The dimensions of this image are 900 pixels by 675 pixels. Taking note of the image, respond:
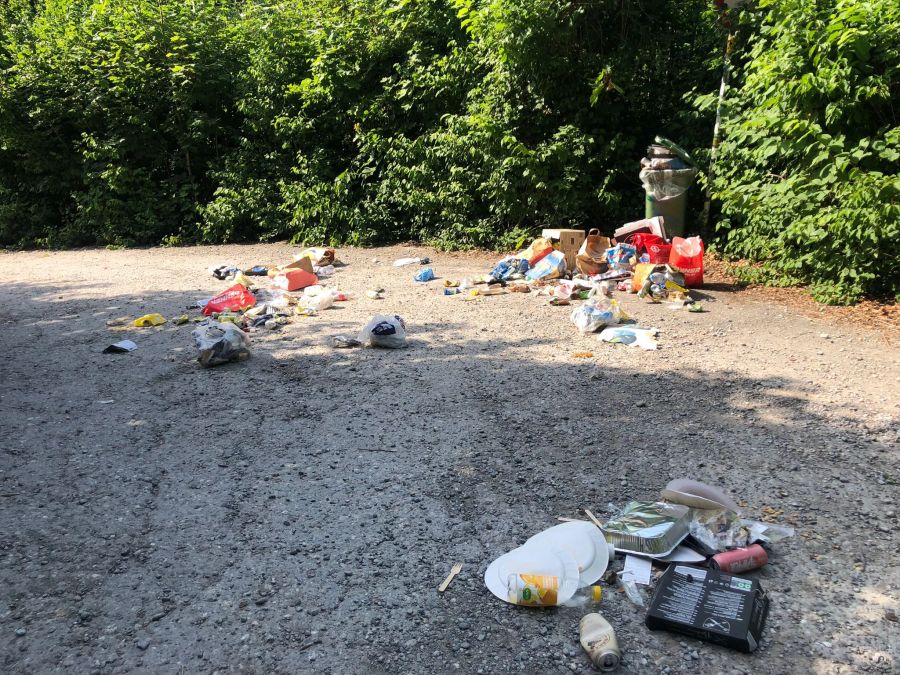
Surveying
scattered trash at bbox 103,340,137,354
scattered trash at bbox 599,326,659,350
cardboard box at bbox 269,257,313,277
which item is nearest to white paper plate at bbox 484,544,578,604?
scattered trash at bbox 599,326,659,350

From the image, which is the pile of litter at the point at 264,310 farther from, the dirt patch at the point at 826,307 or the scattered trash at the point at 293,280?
the dirt patch at the point at 826,307

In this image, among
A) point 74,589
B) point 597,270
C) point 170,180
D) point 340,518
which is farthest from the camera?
point 170,180

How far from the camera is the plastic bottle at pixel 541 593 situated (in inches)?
105

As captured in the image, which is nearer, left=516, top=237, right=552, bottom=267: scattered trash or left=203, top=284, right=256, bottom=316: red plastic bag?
left=203, top=284, right=256, bottom=316: red plastic bag

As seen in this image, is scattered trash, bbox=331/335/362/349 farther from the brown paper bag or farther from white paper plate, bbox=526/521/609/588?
white paper plate, bbox=526/521/609/588

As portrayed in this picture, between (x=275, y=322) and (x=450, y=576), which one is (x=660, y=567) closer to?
(x=450, y=576)

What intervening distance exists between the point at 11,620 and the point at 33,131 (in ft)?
39.6

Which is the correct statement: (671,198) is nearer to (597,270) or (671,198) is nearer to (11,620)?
(597,270)

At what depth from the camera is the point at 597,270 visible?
763cm

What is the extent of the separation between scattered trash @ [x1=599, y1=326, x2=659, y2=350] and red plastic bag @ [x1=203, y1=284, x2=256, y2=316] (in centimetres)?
356

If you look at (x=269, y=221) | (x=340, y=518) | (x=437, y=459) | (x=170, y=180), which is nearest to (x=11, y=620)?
(x=340, y=518)

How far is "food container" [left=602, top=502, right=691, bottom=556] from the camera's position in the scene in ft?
9.68

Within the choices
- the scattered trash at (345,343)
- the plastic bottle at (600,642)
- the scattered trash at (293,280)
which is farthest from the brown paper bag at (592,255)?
the plastic bottle at (600,642)

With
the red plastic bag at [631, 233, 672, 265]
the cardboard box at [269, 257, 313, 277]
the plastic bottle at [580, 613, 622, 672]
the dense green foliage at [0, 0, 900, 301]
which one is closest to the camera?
the plastic bottle at [580, 613, 622, 672]
